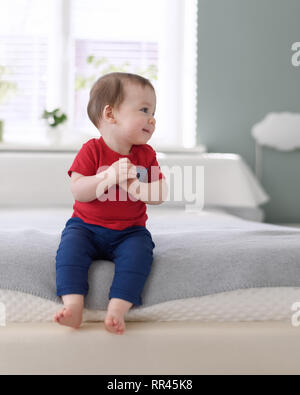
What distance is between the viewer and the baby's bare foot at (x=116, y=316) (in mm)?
996

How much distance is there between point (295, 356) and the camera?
40.5 inches

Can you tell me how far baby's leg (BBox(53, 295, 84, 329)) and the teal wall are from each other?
225 cm

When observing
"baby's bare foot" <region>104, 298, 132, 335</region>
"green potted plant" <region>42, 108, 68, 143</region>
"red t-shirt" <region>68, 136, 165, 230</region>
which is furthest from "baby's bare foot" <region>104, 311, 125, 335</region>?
"green potted plant" <region>42, 108, 68, 143</region>

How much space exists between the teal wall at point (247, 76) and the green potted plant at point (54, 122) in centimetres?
82

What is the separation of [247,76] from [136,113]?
2137 mm

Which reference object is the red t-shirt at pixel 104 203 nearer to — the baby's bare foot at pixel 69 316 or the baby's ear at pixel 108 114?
the baby's ear at pixel 108 114

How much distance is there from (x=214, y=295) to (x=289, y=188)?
2.23 metres

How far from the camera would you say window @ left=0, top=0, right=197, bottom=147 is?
125 inches

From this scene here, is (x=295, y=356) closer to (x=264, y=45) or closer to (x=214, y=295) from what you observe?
(x=214, y=295)

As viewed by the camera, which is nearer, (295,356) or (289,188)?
(295,356)

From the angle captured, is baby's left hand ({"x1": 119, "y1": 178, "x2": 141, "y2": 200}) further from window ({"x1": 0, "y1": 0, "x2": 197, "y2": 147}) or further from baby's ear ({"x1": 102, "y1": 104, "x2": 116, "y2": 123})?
window ({"x1": 0, "y1": 0, "x2": 197, "y2": 147})

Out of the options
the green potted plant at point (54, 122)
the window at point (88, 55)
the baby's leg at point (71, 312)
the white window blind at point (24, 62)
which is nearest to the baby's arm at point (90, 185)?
the baby's leg at point (71, 312)

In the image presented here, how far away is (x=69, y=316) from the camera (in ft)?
3.26
